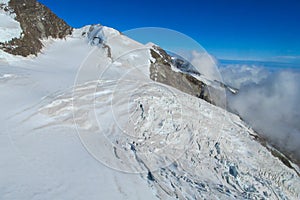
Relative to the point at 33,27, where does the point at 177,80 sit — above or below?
below

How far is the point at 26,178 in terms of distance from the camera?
7.38 m

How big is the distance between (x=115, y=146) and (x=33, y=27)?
24724 mm

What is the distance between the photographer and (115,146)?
11.0m

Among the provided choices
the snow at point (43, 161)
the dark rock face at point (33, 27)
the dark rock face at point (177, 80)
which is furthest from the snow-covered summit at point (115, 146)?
the dark rock face at point (177, 80)

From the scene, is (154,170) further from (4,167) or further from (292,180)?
(292,180)

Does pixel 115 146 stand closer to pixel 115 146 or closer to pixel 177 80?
pixel 115 146

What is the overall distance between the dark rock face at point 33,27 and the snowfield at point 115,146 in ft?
9.77

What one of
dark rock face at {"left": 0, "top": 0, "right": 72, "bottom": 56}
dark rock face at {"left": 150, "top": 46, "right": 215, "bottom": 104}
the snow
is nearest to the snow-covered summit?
the snow

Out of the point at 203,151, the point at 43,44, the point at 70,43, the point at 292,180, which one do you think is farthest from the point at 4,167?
the point at 70,43

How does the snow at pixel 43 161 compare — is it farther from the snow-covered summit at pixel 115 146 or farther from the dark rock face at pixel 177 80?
the dark rock face at pixel 177 80

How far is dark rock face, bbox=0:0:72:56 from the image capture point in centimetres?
2277

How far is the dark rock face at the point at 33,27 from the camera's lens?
22.8m

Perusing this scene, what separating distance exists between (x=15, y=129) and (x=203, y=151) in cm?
932

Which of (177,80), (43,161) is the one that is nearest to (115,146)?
(43,161)
